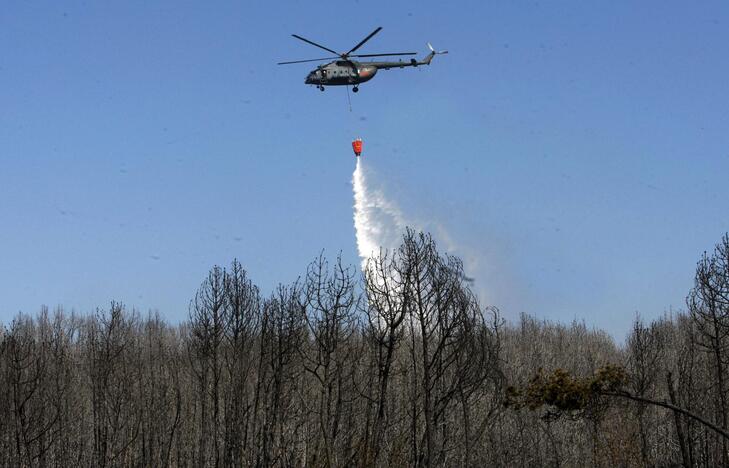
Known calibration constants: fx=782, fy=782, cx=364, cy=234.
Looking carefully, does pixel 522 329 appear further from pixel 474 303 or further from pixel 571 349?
pixel 474 303

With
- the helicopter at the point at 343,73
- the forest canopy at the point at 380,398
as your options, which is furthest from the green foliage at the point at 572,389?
the helicopter at the point at 343,73

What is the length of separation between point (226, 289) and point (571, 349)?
62170 millimetres

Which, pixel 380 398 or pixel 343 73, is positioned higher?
pixel 343 73

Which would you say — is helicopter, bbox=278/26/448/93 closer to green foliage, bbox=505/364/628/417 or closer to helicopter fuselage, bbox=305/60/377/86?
helicopter fuselage, bbox=305/60/377/86

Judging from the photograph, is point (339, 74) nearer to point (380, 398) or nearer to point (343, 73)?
point (343, 73)


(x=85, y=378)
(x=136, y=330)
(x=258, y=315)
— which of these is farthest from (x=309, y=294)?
(x=136, y=330)

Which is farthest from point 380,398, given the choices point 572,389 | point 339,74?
point 339,74

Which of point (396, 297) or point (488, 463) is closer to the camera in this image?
point (396, 297)

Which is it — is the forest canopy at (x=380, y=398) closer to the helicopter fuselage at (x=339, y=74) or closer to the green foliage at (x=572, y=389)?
the green foliage at (x=572, y=389)

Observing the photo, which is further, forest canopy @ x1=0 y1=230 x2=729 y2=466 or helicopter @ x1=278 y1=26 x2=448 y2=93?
helicopter @ x1=278 y1=26 x2=448 y2=93

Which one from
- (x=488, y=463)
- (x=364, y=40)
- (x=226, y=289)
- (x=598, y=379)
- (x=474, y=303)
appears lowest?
(x=488, y=463)

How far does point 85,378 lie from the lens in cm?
6875

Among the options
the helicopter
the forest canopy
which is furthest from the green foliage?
the helicopter

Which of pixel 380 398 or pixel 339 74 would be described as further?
pixel 339 74
